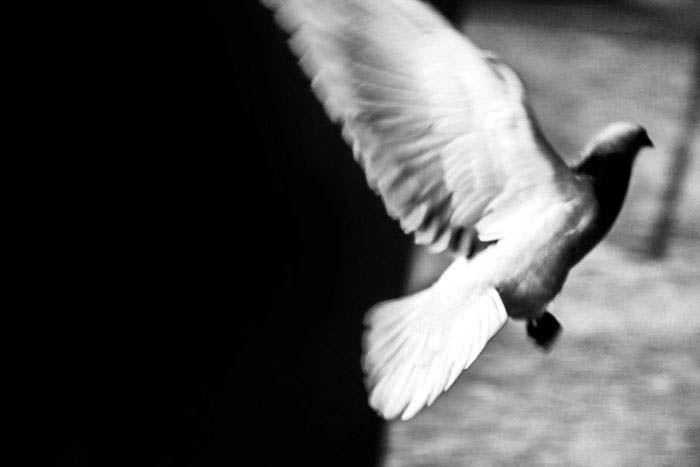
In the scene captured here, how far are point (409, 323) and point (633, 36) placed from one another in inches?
13.9

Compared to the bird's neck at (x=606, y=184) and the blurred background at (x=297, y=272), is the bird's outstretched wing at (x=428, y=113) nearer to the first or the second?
the bird's neck at (x=606, y=184)

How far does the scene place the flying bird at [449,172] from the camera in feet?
2.41

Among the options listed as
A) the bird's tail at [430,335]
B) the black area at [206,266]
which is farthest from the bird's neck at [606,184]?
the black area at [206,266]

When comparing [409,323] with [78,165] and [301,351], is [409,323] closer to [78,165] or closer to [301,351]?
[301,351]

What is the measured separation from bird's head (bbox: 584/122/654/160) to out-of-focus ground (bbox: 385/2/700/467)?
0.04 m

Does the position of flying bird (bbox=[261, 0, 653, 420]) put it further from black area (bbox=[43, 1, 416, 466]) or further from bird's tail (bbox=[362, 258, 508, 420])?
black area (bbox=[43, 1, 416, 466])

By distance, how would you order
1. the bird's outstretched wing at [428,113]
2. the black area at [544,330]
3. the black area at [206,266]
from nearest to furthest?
1. the bird's outstretched wing at [428,113]
2. the black area at [544,330]
3. the black area at [206,266]

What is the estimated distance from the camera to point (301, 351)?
1.02 meters

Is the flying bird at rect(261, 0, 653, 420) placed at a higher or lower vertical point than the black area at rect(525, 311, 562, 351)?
higher

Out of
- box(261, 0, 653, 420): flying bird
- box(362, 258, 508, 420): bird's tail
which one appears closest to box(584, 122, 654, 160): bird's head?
box(261, 0, 653, 420): flying bird

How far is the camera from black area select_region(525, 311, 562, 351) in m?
0.89

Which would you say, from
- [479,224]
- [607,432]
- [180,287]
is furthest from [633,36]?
[180,287]

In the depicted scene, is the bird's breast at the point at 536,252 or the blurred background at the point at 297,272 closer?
the bird's breast at the point at 536,252

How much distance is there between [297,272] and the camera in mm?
1026
